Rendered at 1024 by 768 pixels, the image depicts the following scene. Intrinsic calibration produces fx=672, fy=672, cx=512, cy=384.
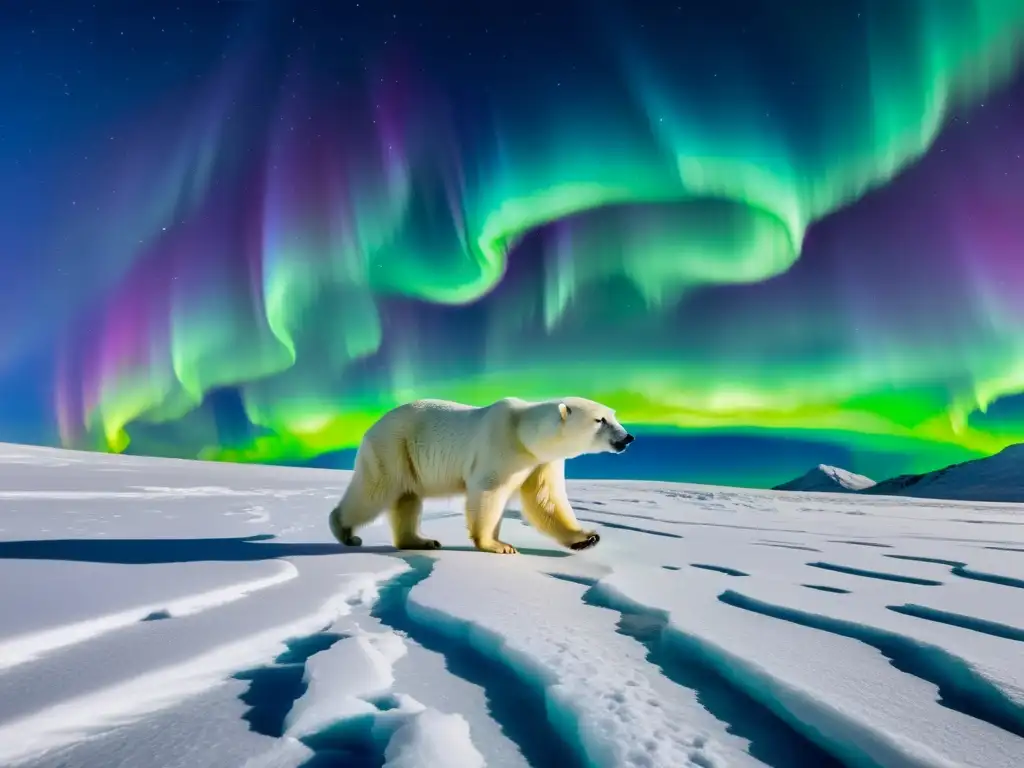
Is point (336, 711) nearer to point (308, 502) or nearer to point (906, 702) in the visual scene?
point (906, 702)

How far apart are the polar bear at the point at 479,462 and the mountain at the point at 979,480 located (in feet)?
148

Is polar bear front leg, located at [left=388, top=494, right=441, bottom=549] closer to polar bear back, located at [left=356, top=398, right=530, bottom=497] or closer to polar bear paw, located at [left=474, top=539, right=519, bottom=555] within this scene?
polar bear back, located at [left=356, top=398, right=530, bottom=497]

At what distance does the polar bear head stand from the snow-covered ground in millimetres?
967

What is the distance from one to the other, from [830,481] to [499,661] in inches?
3737

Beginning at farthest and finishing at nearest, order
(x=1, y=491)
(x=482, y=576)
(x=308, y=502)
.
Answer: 1. (x=308, y=502)
2. (x=1, y=491)
3. (x=482, y=576)

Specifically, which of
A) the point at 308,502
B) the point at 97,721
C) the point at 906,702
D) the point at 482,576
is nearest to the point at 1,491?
the point at 308,502

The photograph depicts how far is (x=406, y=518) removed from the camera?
5.24 meters

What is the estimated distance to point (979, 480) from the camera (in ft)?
163

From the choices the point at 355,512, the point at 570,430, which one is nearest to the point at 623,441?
the point at 570,430

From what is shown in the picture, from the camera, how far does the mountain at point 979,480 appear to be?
44.6 m

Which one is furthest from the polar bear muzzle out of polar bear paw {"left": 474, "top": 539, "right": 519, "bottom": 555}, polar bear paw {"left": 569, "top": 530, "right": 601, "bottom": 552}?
polar bear paw {"left": 474, "top": 539, "right": 519, "bottom": 555}

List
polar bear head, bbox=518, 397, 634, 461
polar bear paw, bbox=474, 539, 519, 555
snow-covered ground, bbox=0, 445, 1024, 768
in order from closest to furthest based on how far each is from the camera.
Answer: snow-covered ground, bbox=0, 445, 1024, 768
polar bear paw, bbox=474, 539, 519, 555
polar bear head, bbox=518, 397, 634, 461

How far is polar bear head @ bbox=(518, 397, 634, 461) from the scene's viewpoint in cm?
486

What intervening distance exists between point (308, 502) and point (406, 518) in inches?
219
